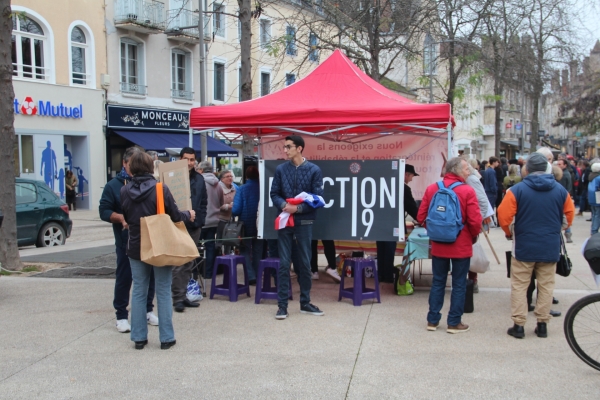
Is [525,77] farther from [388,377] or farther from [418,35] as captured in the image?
[388,377]

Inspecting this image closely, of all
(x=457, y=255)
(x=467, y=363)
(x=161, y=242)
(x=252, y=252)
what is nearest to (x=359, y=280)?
(x=457, y=255)

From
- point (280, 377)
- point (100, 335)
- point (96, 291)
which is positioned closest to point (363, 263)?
Answer: point (280, 377)

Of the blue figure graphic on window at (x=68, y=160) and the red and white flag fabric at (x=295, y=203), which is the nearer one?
the red and white flag fabric at (x=295, y=203)

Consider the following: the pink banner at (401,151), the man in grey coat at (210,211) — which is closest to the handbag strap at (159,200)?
the man in grey coat at (210,211)

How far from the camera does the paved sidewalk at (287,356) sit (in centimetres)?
427

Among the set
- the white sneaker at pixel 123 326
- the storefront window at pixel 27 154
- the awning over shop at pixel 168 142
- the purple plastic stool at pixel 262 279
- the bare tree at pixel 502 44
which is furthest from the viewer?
the awning over shop at pixel 168 142

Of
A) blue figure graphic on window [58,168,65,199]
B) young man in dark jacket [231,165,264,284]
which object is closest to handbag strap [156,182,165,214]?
young man in dark jacket [231,165,264,284]

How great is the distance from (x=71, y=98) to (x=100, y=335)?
60.6 ft

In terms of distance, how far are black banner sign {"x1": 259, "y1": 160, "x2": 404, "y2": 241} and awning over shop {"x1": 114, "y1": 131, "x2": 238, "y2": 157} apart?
1763 centimetres

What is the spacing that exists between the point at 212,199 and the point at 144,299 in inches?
124

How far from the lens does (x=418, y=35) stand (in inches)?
634

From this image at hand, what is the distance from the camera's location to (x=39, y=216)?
1216cm

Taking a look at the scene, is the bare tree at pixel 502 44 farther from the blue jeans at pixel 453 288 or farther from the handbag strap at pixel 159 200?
the handbag strap at pixel 159 200

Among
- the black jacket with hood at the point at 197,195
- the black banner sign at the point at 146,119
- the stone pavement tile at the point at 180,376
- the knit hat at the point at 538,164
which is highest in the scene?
the black banner sign at the point at 146,119
